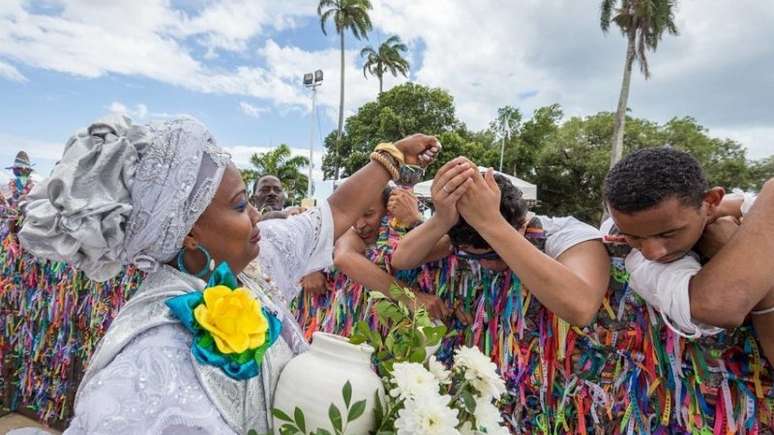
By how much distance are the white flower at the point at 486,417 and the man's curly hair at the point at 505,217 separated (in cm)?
80

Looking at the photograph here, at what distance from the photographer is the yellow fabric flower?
1.09 metres

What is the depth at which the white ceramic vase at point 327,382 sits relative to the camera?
103 cm

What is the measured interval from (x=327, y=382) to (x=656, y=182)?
115cm

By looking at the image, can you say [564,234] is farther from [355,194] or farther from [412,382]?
[412,382]

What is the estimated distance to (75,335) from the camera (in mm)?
3904

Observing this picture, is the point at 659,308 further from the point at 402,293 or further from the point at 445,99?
the point at 445,99

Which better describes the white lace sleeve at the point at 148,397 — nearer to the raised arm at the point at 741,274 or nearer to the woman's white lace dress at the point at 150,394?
the woman's white lace dress at the point at 150,394

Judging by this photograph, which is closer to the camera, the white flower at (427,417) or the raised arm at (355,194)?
the white flower at (427,417)

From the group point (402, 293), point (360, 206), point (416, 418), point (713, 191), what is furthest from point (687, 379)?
point (360, 206)

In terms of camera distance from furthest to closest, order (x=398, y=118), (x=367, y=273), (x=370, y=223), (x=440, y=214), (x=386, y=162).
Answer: (x=398, y=118) < (x=370, y=223) < (x=367, y=273) < (x=386, y=162) < (x=440, y=214)

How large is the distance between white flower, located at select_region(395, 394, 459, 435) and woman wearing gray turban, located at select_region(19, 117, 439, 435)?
42cm

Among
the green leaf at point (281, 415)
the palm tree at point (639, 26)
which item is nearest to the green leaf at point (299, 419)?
the green leaf at point (281, 415)

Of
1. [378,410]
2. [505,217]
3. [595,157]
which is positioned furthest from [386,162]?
[595,157]

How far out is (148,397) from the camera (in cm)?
100
